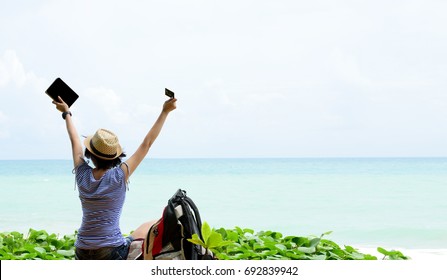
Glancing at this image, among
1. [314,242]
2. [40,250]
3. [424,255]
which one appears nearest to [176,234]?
[40,250]

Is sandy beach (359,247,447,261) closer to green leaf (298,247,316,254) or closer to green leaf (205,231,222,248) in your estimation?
green leaf (298,247,316,254)

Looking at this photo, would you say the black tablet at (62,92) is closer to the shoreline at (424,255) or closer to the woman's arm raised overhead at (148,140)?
the woman's arm raised overhead at (148,140)

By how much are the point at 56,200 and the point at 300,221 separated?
645cm

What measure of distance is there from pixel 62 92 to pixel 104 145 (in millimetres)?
477

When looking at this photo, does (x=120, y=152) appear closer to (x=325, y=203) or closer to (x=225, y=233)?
(x=225, y=233)

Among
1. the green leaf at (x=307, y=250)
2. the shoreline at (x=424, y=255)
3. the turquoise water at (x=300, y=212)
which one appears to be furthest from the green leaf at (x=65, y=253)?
the turquoise water at (x=300, y=212)

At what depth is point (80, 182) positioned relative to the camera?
11.2ft

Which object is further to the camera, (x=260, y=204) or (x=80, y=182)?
(x=260, y=204)

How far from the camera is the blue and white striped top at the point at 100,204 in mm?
3355

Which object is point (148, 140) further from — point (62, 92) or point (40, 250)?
point (40, 250)

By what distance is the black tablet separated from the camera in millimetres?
3652

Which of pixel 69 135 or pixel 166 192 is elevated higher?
pixel 166 192
